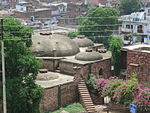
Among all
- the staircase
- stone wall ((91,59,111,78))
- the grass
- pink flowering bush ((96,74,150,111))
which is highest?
stone wall ((91,59,111,78))

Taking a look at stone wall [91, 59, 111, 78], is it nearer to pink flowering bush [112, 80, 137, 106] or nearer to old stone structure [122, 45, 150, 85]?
Answer: old stone structure [122, 45, 150, 85]

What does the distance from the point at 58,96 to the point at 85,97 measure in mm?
2220

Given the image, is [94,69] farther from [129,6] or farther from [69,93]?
[129,6]

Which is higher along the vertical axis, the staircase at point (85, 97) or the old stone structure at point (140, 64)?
the old stone structure at point (140, 64)

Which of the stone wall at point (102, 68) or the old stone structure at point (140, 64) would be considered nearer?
the old stone structure at point (140, 64)

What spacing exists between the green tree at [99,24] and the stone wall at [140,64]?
2630 centimetres

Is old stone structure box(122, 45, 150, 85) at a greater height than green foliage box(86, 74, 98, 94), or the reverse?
old stone structure box(122, 45, 150, 85)

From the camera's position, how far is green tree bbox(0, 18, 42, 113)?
1989 centimetres

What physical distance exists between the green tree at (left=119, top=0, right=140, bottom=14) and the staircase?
5390cm

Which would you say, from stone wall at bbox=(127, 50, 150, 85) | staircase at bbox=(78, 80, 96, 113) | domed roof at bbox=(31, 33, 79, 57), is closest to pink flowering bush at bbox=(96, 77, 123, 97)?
staircase at bbox=(78, 80, 96, 113)

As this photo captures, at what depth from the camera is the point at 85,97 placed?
2559 centimetres

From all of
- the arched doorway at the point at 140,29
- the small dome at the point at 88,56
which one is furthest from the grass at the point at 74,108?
the arched doorway at the point at 140,29

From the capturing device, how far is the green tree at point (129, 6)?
77.6 metres

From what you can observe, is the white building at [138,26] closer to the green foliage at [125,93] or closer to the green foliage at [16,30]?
the green foliage at [125,93]
